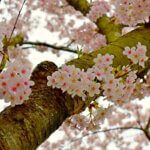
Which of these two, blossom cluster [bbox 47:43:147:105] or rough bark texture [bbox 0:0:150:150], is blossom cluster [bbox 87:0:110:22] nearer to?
rough bark texture [bbox 0:0:150:150]

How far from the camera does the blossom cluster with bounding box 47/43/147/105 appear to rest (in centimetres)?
197

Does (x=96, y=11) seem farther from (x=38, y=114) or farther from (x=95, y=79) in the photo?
(x=38, y=114)

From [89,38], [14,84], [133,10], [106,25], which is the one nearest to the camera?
[14,84]

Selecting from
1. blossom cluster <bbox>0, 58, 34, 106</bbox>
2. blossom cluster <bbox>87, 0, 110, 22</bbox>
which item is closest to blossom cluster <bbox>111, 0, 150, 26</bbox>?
blossom cluster <bbox>87, 0, 110, 22</bbox>

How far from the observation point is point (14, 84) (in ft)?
5.69

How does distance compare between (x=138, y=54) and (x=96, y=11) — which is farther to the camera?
(x=96, y=11)

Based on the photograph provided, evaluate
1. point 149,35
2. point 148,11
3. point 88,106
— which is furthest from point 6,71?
point 148,11

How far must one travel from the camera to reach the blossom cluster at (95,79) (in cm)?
197

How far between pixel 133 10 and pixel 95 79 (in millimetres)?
1316

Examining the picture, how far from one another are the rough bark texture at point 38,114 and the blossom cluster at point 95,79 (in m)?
0.07

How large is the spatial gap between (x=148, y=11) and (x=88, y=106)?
121cm

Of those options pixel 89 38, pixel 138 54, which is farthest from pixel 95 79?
pixel 89 38

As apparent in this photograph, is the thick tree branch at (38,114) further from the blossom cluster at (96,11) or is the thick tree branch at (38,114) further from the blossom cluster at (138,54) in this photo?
the blossom cluster at (96,11)

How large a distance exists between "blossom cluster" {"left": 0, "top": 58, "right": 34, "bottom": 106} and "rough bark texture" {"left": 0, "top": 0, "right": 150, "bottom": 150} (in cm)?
7
